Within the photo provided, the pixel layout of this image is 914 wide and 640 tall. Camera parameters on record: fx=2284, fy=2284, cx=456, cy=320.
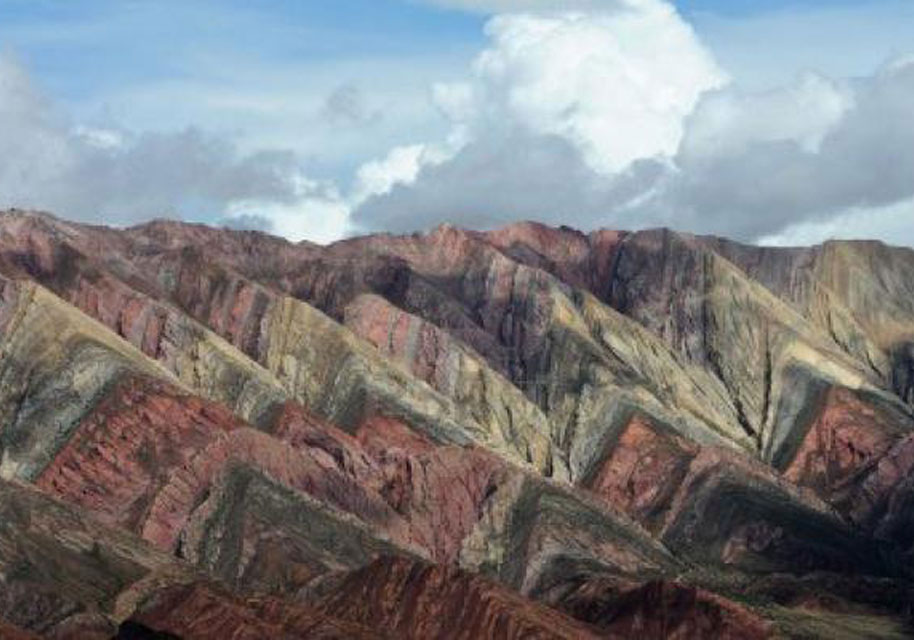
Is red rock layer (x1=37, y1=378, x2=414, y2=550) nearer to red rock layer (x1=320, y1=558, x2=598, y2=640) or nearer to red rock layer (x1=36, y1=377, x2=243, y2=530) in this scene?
red rock layer (x1=36, y1=377, x2=243, y2=530)

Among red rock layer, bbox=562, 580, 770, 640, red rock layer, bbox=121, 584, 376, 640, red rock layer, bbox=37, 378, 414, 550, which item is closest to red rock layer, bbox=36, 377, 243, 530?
red rock layer, bbox=37, 378, 414, 550

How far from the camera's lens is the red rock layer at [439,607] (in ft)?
→ 467

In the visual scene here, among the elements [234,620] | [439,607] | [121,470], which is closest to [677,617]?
[439,607]

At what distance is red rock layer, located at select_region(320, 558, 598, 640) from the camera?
142 m

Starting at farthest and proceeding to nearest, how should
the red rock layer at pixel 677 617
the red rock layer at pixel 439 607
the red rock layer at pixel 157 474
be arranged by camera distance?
1. the red rock layer at pixel 157 474
2. the red rock layer at pixel 677 617
3. the red rock layer at pixel 439 607

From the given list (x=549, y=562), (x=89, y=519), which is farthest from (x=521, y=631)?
(x=549, y=562)

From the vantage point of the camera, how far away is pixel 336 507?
196 meters

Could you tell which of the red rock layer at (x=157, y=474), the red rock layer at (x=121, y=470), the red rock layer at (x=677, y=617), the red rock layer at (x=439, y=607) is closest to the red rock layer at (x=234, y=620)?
the red rock layer at (x=439, y=607)

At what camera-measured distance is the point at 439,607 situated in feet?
483

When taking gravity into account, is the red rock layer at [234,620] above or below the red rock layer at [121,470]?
below

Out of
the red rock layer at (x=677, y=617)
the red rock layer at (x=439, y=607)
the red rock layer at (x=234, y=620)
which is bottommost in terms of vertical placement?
the red rock layer at (x=234, y=620)

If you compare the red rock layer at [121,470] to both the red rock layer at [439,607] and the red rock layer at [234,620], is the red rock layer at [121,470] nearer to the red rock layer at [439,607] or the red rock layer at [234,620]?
the red rock layer at [439,607]

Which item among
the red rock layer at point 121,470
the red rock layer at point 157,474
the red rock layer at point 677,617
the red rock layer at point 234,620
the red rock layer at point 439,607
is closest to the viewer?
the red rock layer at point 234,620

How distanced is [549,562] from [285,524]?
86.9 ft
